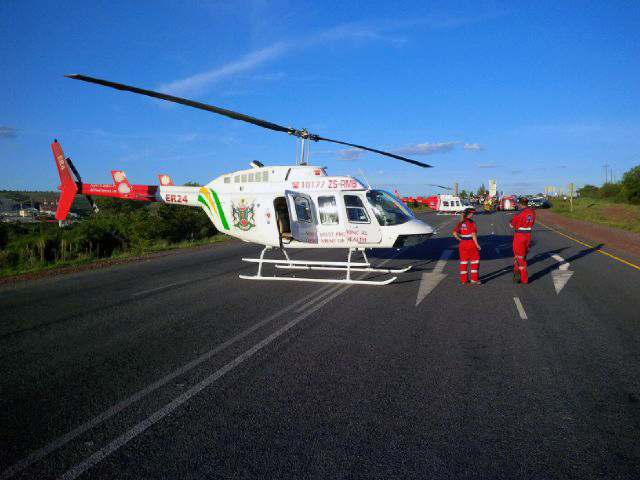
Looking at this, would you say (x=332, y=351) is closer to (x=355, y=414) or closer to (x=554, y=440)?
(x=355, y=414)

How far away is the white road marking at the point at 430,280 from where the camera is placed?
949 centimetres

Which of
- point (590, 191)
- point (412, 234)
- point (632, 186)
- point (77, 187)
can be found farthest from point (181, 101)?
point (590, 191)

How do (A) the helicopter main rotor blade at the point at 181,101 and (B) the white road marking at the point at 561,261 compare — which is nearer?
(A) the helicopter main rotor blade at the point at 181,101

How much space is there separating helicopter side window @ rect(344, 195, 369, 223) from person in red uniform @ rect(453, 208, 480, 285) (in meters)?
2.26

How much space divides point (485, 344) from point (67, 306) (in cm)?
790

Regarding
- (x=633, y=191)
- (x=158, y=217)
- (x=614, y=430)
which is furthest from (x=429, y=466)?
(x=633, y=191)

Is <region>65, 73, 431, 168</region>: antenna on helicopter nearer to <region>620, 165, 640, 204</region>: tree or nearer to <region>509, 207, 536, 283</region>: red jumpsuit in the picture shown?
<region>509, 207, 536, 283</region>: red jumpsuit

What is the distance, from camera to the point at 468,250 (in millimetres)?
10789

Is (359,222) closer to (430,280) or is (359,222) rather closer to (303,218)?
(303,218)

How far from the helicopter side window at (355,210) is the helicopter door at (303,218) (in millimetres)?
905

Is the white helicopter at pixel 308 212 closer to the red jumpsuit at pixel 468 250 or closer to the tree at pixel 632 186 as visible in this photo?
the red jumpsuit at pixel 468 250

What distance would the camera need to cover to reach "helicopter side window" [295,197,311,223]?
37.6 feet

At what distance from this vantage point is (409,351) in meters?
5.79

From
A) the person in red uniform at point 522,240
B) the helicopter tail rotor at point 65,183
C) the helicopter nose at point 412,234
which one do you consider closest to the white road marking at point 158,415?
the helicopter nose at point 412,234
